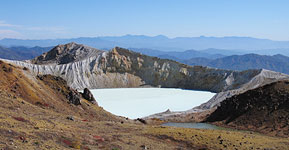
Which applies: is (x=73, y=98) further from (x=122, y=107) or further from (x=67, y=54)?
(x=67, y=54)

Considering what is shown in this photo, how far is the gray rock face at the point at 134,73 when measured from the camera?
255ft

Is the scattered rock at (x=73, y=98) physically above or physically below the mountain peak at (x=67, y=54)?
below

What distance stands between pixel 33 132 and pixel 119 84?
63244 mm

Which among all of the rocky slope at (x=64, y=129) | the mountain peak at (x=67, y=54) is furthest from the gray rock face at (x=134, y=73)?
the rocky slope at (x=64, y=129)

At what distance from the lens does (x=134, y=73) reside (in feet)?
287

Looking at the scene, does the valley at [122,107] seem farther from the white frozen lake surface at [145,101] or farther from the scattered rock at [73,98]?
the white frozen lake surface at [145,101]

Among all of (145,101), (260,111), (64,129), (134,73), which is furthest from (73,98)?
(134,73)

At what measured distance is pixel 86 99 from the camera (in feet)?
143

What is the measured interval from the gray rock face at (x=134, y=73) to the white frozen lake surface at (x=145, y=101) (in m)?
10.0

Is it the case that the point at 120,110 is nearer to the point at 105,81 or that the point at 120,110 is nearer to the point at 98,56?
the point at 105,81

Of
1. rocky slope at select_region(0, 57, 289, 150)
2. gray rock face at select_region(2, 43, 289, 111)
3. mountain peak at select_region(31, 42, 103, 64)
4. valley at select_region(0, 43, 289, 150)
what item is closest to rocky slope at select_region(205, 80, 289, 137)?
valley at select_region(0, 43, 289, 150)

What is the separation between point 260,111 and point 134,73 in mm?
48527

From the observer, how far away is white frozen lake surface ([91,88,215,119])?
2089 inches

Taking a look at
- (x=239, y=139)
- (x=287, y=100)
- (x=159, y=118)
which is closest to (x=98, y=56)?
(x=159, y=118)
